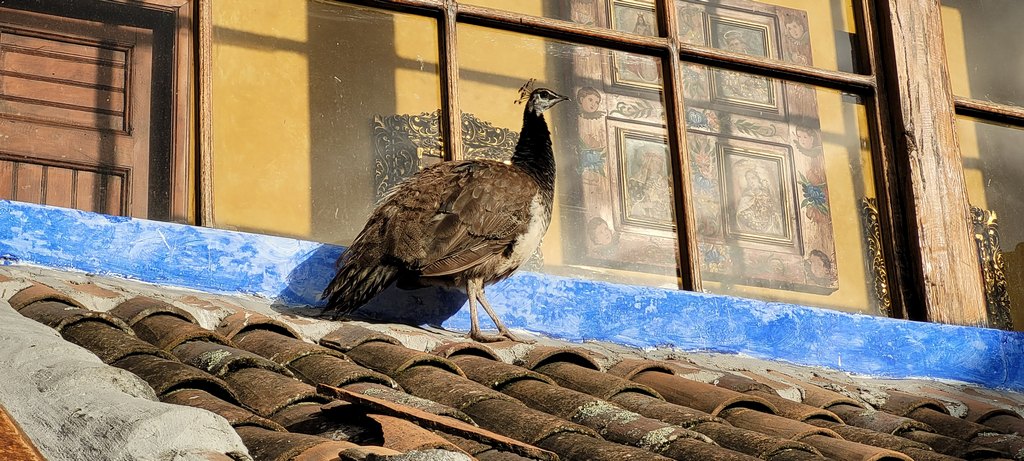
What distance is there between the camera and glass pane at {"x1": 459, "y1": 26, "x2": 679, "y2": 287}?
20.9ft

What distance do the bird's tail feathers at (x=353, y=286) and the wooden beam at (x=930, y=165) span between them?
8.64ft

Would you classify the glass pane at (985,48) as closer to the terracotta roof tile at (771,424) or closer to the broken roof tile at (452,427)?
the terracotta roof tile at (771,424)

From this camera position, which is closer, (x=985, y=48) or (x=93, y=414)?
(x=93, y=414)

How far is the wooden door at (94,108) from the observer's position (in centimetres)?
569

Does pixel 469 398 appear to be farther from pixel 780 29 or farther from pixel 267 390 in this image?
pixel 780 29

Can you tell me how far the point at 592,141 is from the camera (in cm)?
662

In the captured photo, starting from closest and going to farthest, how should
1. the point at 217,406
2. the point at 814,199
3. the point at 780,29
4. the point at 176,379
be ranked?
the point at 217,406
the point at 176,379
the point at 814,199
the point at 780,29

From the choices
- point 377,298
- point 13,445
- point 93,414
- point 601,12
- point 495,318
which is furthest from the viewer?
point 601,12

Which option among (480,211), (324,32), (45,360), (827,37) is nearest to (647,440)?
(45,360)

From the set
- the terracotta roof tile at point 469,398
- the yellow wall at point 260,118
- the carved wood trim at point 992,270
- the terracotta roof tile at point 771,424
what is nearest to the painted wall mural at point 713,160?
the carved wood trim at point 992,270

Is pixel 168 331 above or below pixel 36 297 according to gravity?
below

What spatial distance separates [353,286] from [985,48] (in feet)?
12.6

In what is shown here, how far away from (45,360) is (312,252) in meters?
2.58

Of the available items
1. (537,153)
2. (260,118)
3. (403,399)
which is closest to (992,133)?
(537,153)
